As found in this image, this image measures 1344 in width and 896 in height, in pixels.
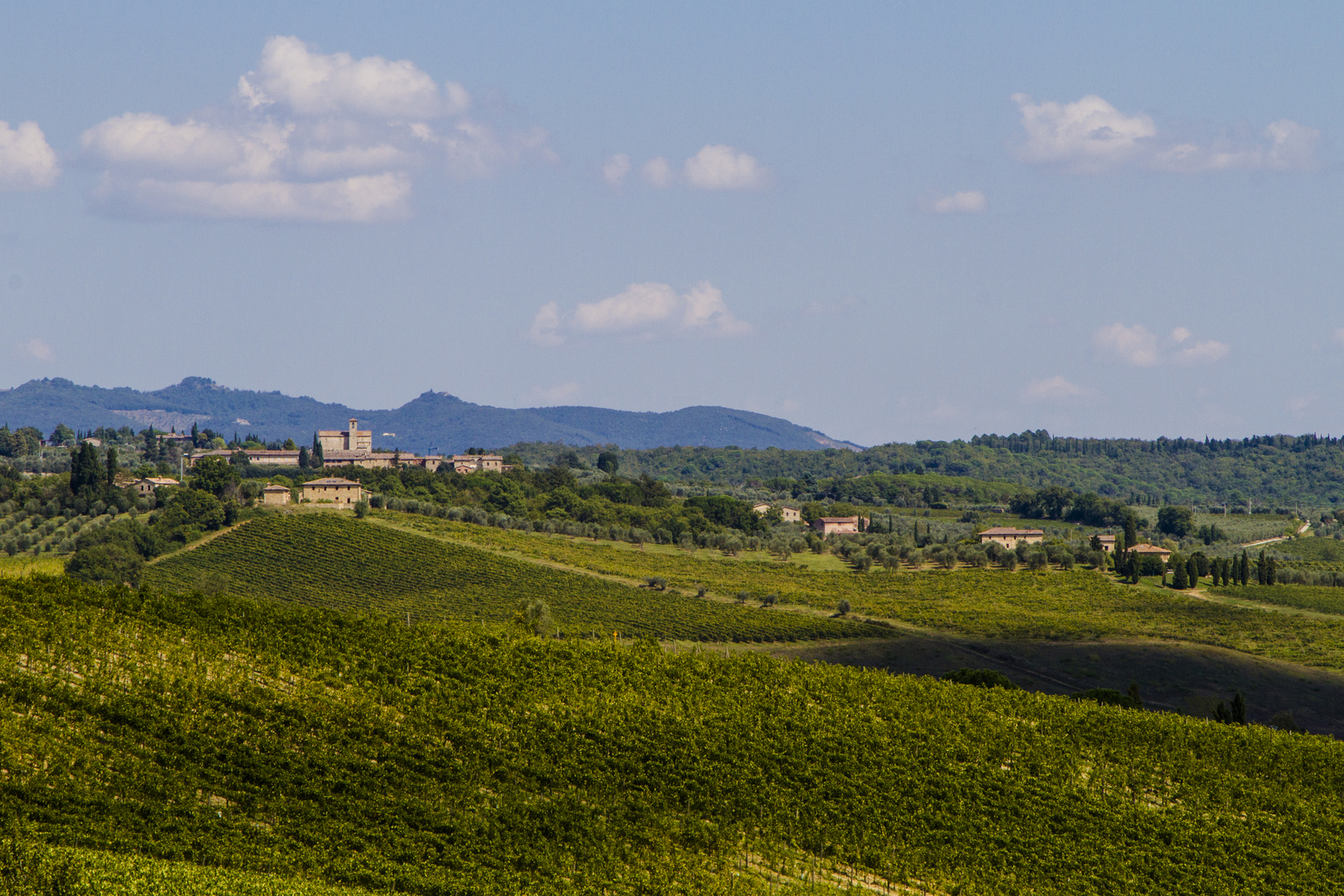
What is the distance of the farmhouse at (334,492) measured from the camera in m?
129

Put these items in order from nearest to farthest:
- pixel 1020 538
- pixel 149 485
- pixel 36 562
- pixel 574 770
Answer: pixel 574 770 < pixel 36 562 < pixel 149 485 < pixel 1020 538

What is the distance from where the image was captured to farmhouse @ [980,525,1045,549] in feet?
466

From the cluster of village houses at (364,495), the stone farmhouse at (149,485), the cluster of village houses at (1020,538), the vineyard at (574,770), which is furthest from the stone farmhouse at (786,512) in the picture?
the vineyard at (574,770)

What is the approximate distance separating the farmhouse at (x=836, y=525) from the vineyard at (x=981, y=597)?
29.3m

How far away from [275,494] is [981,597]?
7211 centimetres

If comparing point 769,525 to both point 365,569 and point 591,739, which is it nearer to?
point 365,569

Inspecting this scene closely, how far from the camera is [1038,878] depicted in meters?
29.0

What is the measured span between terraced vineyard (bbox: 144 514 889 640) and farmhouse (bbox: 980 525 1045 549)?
58594mm

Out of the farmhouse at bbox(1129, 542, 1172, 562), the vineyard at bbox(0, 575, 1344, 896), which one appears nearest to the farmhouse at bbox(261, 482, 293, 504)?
the vineyard at bbox(0, 575, 1344, 896)

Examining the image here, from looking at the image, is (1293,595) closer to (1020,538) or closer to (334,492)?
(1020,538)

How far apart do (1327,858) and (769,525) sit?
126 meters

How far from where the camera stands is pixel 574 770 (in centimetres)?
3169

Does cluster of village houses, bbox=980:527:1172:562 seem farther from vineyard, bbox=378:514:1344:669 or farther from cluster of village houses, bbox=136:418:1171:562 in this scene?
vineyard, bbox=378:514:1344:669

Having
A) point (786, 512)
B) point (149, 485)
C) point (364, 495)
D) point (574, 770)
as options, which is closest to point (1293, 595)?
point (786, 512)
